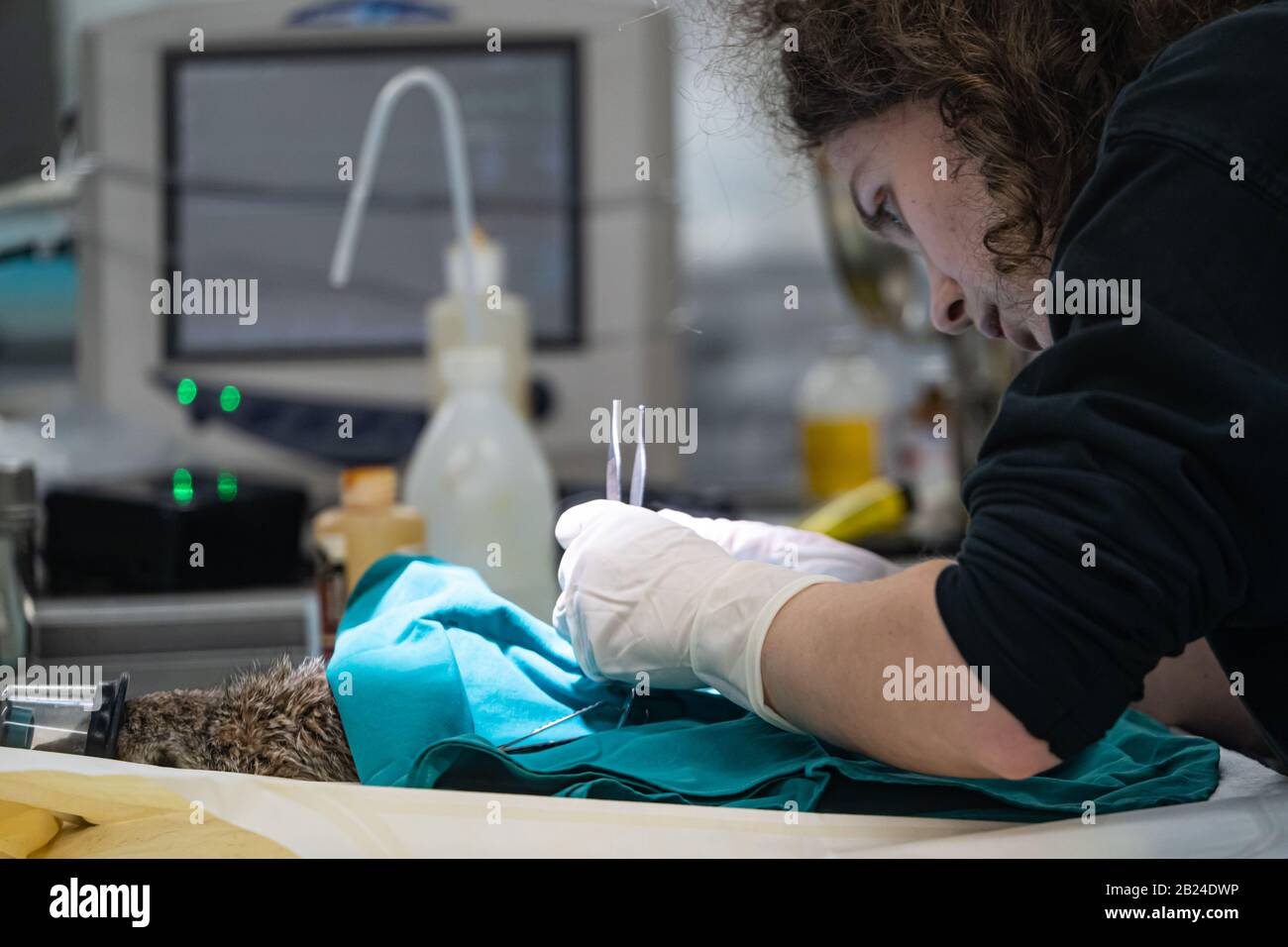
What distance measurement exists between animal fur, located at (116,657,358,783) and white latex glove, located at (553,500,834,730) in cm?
15

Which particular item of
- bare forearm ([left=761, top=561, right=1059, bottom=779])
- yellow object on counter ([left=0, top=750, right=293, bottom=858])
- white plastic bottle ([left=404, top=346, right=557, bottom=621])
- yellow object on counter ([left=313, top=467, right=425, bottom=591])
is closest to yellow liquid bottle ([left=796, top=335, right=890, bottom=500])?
white plastic bottle ([left=404, top=346, right=557, bottom=621])

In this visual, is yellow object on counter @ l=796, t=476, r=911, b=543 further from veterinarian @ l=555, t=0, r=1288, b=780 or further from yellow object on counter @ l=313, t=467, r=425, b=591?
veterinarian @ l=555, t=0, r=1288, b=780

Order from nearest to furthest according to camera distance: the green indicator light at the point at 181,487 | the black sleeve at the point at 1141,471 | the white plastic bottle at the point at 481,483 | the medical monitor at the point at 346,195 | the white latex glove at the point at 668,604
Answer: the black sleeve at the point at 1141,471 → the white latex glove at the point at 668,604 → the white plastic bottle at the point at 481,483 → the green indicator light at the point at 181,487 → the medical monitor at the point at 346,195

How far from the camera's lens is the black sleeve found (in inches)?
21.5

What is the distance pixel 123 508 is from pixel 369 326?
645mm

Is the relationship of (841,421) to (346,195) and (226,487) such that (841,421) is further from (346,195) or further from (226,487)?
(226,487)

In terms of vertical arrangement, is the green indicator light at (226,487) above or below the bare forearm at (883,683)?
above

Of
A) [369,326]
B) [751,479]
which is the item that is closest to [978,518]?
[369,326]

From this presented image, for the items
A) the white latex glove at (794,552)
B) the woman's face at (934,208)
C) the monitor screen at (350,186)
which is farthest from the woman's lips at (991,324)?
the monitor screen at (350,186)

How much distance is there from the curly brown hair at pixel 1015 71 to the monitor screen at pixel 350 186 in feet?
3.82

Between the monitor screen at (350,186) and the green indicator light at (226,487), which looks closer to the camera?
the green indicator light at (226,487)

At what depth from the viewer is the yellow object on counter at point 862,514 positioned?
1.61 metres

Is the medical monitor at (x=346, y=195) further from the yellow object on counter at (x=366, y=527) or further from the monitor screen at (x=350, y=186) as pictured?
the yellow object on counter at (x=366, y=527)
